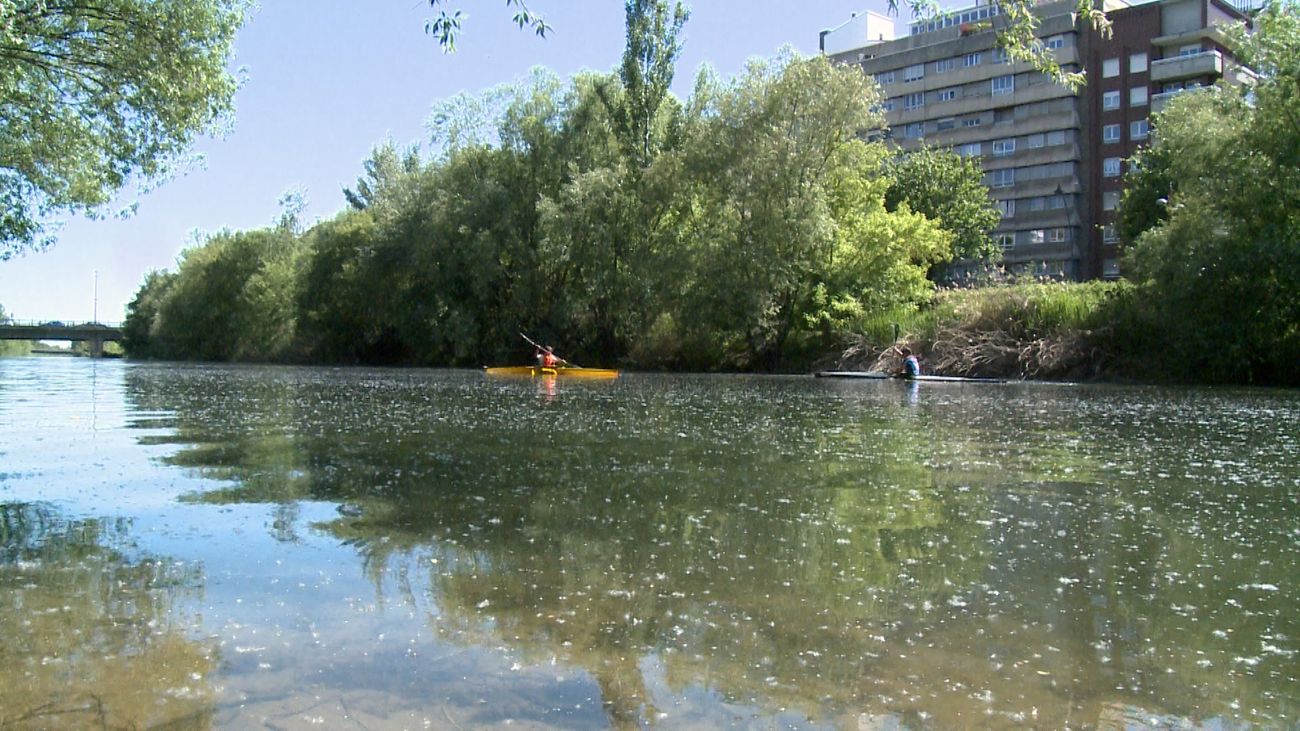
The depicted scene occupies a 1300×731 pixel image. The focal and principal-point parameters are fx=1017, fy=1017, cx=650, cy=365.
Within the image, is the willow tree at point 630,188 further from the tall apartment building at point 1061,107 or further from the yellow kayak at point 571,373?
the tall apartment building at point 1061,107

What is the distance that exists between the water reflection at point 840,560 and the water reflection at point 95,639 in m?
1.08

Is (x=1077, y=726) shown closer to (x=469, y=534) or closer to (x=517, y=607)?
(x=517, y=607)

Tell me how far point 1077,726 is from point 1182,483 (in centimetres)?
690

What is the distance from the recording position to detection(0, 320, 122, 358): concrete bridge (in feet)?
346

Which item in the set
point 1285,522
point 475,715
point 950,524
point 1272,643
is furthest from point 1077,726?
point 1285,522

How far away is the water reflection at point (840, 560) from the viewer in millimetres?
4039

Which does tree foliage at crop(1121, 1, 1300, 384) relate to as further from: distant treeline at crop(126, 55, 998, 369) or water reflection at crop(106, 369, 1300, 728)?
water reflection at crop(106, 369, 1300, 728)

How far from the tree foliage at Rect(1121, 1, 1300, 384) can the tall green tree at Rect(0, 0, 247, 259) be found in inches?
1160

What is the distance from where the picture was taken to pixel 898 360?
42.2 m

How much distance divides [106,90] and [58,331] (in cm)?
10348

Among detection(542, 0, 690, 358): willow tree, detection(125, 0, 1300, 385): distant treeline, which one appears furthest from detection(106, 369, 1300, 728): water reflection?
detection(542, 0, 690, 358): willow tree

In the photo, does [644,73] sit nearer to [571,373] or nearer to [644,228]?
[644,228]

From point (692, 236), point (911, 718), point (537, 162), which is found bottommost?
point (911, 718)

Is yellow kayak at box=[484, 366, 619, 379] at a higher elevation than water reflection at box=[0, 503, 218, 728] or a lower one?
higher
